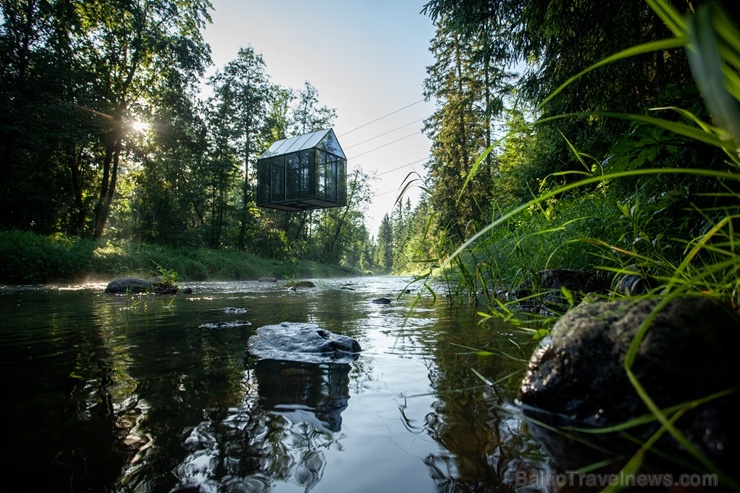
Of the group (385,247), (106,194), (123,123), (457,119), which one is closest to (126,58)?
(123,123)

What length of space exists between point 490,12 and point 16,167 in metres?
19.6

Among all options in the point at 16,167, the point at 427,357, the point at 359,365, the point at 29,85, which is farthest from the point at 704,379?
the point at 16,167

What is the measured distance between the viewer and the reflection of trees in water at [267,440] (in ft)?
3.03

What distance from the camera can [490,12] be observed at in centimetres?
496

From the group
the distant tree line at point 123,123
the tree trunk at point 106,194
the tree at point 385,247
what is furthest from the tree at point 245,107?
the tree at point 385,247

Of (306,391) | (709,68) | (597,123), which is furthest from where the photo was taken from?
(597,123)

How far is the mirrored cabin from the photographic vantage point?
1460 cm

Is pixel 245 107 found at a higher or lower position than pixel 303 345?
higher

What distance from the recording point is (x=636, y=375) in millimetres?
958

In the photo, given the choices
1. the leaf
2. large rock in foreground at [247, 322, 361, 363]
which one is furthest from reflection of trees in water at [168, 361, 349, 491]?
the leaf

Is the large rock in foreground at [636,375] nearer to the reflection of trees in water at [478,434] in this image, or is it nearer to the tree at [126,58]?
the reflection of trees in water at [478,434]

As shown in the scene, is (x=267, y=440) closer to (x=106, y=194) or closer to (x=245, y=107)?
(x=106, y=194)

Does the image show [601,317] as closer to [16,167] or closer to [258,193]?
[258,193]

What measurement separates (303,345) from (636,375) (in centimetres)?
177
